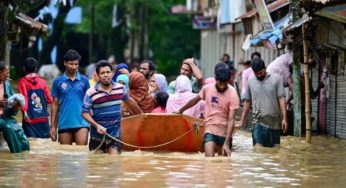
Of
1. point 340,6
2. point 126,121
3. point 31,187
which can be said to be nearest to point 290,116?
point 340,6

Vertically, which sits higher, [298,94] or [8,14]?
[8,14]

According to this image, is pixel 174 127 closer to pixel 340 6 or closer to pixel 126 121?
pixel 126 121

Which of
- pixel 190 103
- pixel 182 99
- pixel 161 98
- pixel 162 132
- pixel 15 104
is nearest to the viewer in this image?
pixel 15 104

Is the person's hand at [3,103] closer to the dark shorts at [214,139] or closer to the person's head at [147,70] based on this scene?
the dark shorts at [214,139]

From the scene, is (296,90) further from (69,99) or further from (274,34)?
(69,99)

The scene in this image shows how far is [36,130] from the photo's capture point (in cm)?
1745

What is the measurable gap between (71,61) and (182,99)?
7.05 ft

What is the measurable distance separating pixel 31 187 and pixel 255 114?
5.51 metres

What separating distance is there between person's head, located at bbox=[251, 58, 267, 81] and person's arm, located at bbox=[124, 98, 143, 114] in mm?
1839

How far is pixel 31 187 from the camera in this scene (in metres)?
11.5

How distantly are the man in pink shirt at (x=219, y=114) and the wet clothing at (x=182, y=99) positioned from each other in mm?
1961

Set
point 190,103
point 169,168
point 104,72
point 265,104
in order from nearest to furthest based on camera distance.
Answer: point 169,168 → point 104,72 → point 190,103 → point 265,104

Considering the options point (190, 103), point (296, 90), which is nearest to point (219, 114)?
point (190, 103)

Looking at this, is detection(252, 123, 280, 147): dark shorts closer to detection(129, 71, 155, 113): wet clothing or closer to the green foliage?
detection(129, 71, 155, 113): wet clothing
